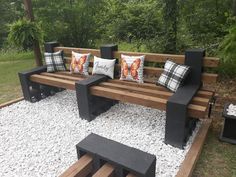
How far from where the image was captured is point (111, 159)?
1596 mm

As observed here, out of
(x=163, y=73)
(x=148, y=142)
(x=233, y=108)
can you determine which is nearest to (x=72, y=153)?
(x=148, y=142)

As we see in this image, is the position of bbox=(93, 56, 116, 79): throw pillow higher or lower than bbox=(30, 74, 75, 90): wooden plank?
higher

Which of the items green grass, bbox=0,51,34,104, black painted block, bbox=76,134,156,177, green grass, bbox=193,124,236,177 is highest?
black painted block, bbox=76,134,156,177

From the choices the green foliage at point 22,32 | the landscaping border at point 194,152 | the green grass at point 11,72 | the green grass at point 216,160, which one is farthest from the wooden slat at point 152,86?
the green grass at point 11,72

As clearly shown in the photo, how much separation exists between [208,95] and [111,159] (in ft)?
5.16

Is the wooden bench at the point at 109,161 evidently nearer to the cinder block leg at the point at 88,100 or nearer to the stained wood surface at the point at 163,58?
the cinder block leg at the point at 88,100

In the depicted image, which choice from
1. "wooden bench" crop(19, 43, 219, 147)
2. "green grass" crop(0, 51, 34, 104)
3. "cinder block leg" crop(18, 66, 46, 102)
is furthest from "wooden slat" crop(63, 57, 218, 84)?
"green grass" crop(0, 51, 34, 104)

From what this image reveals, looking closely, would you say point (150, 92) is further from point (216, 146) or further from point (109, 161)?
point (109, 161)

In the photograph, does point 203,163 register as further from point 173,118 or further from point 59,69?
point 59,69

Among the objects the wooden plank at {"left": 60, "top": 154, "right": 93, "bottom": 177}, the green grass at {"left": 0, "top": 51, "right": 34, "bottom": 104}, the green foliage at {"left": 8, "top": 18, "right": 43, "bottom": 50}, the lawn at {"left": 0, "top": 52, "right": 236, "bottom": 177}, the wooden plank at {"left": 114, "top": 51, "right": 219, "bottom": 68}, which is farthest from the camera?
the green grass at {"left": 0, "top": 51, "right": 34, "bottom": 104}

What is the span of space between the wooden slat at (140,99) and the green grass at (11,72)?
2063mm

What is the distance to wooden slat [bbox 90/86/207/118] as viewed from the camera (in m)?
2.32

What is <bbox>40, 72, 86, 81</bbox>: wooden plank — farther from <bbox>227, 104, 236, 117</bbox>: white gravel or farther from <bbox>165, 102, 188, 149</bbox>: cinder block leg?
<bbox>227, 104, 236, 117</bbox>: white gravel

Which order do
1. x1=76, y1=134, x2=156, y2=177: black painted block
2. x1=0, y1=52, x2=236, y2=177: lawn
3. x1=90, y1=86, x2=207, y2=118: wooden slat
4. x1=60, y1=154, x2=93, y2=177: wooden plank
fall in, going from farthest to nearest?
x1=90, y1=86, x2=207, y2=118: wooden slat < x1=0, y1=52, x2=236, y2=177: lawn < x1=60, y1=154, x2=93, y2=177: wooden plank < x1=76, y1=134, x2=156, y2=177: black painted block
